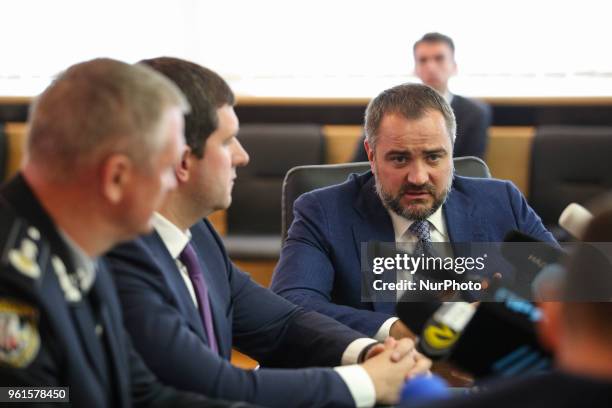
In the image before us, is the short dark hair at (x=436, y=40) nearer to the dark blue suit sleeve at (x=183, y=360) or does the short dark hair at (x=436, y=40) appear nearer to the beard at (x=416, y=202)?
the beard at (x=416, y=202)

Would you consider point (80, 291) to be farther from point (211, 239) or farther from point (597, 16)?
point (597, 16)

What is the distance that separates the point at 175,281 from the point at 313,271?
81 cm

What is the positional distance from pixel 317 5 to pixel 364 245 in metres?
4.51

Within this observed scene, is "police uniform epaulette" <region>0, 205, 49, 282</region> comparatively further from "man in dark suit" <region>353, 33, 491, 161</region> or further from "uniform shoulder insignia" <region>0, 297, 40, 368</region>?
"man in dark suit" <region>353, 33, 491, 161</region>

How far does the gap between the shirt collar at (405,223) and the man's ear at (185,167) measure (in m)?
0.95

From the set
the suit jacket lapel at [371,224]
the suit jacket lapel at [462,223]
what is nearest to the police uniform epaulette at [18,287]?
the suit jacket lapel at [371,224]

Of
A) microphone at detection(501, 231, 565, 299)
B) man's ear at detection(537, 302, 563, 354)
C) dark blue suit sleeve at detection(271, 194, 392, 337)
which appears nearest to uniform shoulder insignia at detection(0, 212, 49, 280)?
man's ear at detection(537, 302, 563, 354)

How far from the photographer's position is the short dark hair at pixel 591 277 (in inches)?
42.3

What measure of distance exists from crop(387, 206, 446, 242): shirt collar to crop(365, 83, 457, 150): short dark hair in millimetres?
217

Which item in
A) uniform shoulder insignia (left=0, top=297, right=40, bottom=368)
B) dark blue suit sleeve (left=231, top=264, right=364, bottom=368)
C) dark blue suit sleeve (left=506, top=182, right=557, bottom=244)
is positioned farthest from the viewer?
dark blue suit sleeve (left=506, top=182, right=557, bottom=244)

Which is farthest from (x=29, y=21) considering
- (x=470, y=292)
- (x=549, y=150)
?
(x=470, y=292)

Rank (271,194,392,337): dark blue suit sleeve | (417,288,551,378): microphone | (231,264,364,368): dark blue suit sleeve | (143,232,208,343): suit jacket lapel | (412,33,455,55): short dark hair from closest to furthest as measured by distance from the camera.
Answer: (417,288,551,378): microphone < (143,232,208,343): suit jacket lapel < (231,264,364,368): dark blue suit sleeve < (271,194,392,337): dark blue suit sleeve < (412,33,455,55): short dark hair

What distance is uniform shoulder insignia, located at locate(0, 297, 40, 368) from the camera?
136cm

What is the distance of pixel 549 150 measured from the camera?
561 centimetres
